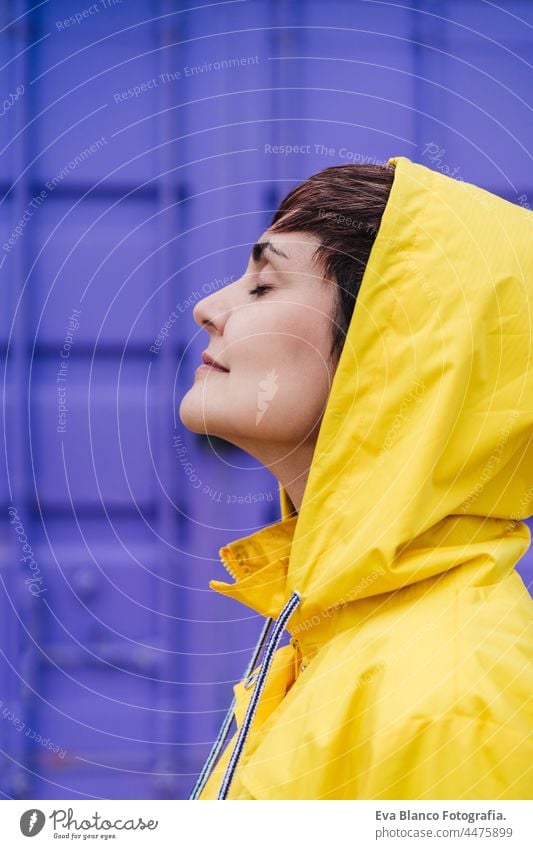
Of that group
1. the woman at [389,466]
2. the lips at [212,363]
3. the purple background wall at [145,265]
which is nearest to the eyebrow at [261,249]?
the woman at [389,466]

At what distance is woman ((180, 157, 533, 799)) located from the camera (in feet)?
2.37

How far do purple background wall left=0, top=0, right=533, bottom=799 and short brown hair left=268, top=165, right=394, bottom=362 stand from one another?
717 millimetres

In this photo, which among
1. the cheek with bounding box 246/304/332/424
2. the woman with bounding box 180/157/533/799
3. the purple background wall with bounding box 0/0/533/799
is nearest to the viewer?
the woman with bounding box 180/157/533/799

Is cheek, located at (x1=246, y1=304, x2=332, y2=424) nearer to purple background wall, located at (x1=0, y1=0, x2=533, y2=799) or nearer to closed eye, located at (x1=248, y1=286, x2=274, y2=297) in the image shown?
closed eye, located at (x1=248, y1=286, x2=274, y2=297)

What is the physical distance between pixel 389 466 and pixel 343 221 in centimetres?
28

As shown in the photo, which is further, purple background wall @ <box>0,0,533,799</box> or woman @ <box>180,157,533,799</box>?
purple background wall @ <box>0,0,533,799</box>

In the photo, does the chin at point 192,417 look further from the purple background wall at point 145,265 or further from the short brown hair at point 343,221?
the purple background wall at point 145,265

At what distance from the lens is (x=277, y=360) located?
90 cm

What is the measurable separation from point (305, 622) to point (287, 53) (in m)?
1.17

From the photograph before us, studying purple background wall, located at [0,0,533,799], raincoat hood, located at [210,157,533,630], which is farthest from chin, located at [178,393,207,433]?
purple background wall, located at [0,0,533,799]

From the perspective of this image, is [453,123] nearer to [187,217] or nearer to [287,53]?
[287,53]

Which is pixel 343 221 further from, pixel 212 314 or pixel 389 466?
pixel 389 466
